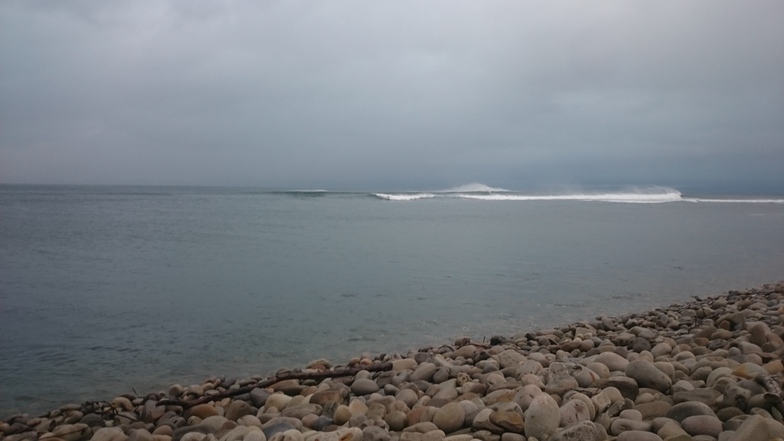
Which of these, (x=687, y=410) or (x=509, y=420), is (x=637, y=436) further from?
(x=509, y=420)

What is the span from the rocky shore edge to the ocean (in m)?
1.05

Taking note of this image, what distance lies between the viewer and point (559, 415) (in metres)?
3.04

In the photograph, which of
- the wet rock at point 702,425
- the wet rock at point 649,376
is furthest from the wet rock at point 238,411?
the wet rock at point 702,425

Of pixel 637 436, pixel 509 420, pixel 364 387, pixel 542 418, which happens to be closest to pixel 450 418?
pixel 509 420

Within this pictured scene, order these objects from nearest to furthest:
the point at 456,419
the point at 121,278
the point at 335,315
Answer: the point at 456,419
the point at 335,315
the point at 121,278

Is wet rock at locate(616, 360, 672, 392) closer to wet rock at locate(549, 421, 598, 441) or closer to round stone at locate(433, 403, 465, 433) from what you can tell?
wet rock at locate(549, 421, 598, 441)

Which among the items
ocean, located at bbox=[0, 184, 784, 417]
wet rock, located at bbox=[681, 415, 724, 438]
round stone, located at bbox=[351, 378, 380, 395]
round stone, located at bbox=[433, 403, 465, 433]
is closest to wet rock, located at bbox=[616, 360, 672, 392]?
wet rock, located at bbox=[681, 415, 724, 438]

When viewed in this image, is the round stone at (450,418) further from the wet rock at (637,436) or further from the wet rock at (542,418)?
the wet rock at (637,436)

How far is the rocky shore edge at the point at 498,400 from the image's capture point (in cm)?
298

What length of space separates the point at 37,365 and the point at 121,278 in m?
5.13

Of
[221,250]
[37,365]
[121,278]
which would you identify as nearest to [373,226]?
[221,250]

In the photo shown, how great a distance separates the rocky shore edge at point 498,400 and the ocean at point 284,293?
3.43 feet

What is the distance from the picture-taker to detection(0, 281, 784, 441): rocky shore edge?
117 inches

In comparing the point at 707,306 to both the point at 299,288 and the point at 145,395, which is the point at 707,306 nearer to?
the point at 299,288
